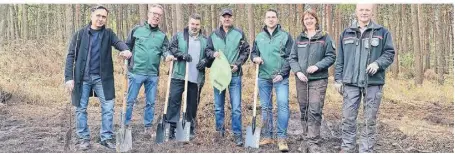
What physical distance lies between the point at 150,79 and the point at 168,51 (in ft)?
1.51

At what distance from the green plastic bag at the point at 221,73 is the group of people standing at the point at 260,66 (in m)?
0.08

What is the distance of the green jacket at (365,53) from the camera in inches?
192

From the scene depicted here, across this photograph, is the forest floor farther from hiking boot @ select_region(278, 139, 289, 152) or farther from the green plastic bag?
the green plastic bag

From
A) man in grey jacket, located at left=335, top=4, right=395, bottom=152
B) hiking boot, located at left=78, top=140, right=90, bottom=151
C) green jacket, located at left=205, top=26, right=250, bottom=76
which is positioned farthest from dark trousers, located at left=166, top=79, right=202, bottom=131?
man in grey jacket, located at left=335, top=4, right=395, bottom=152

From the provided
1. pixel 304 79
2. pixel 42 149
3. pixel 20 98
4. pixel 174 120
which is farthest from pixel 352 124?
pixel 20 98

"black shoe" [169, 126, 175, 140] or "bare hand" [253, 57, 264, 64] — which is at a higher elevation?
"bare hand" [253, 57, 264, 64]

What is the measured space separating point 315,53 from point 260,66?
2.29 ft

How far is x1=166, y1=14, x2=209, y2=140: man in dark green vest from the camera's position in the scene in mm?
5832

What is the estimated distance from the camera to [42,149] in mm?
5629

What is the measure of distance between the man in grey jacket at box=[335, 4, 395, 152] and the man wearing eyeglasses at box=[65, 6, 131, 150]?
100 inches

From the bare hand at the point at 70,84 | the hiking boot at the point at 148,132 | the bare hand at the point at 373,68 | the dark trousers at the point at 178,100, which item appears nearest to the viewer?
the bare hand at the point at 373,68

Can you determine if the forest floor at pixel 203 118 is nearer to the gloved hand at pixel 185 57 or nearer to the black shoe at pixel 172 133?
the black shoe at pixel 172 133

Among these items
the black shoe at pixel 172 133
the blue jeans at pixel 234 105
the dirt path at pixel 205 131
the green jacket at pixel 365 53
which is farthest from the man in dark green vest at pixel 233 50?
the green jacket at pixel 365 53

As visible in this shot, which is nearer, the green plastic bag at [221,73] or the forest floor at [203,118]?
the green plastic bag at [221,73]
